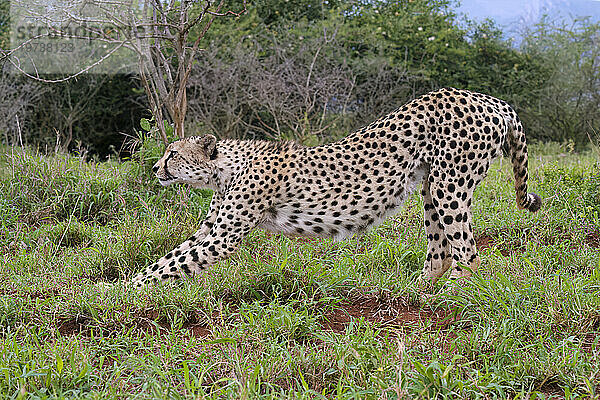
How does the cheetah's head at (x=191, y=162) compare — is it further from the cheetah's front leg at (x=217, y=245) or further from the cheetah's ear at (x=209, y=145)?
the cheetah's front leg at (x=217, y=245)

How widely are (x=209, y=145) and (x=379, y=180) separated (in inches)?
45.5

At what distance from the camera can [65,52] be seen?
35.0 ft

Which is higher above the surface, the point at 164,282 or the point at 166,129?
the point at 166,129

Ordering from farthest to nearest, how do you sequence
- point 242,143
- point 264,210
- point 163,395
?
point 242,143, point 264,210, point 163,395

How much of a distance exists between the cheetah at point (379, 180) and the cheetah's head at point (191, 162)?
0.11 feet

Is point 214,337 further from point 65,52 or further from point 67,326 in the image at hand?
point 65,52

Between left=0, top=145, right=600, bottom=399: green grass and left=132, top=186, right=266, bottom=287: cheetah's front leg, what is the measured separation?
0.10m

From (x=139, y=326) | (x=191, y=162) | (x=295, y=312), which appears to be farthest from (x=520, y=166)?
(x=139, y=326)

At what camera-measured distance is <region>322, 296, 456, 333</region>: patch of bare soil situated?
3.51 metres

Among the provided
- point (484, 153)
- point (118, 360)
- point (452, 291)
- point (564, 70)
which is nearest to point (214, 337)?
point (118, 360)

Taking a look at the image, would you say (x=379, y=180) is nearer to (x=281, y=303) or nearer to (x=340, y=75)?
(x=281, y=303)

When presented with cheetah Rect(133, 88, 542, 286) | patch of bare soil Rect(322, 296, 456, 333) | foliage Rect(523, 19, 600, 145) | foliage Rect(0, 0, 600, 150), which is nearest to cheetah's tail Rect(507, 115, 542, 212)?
cheetah Rect(133, 88, 542, 286)

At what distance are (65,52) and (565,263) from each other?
9.02 m

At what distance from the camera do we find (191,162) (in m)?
4.27
